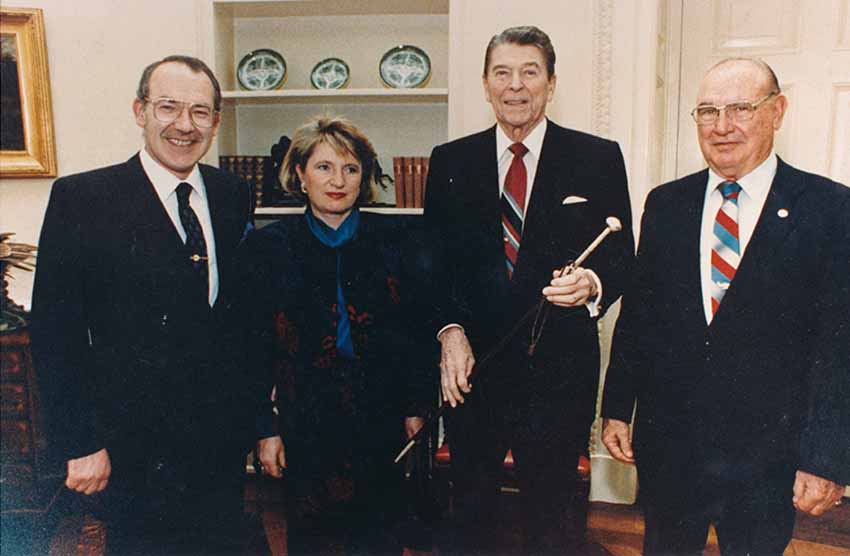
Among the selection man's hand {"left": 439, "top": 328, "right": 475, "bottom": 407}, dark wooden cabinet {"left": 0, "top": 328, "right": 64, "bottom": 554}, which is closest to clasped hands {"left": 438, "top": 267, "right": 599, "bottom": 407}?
man's hand {"left": 439, "top": 328, "right": 475, "bottom": 407}

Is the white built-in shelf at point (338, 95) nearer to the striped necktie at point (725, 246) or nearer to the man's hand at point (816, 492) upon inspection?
the striped necktie at point (725, 246)

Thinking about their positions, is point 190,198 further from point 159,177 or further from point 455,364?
point 455,364

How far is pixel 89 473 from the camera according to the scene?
1360 mm

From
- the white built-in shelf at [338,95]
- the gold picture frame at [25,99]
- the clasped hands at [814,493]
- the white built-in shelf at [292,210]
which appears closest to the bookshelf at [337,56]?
the white built-in shelf at [338,95]

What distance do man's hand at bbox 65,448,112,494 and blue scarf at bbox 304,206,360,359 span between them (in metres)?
0.58

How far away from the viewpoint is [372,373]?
4.85 feet

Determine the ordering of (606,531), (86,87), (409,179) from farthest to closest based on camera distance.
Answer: (409,179) < (606,531) < (86,87)

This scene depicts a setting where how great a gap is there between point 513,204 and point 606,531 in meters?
1.31

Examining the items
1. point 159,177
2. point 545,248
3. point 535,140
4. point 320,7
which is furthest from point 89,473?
point 320,7

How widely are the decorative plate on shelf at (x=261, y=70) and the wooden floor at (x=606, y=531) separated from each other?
4.83ft

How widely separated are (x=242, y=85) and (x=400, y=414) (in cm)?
140

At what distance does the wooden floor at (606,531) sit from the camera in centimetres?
154

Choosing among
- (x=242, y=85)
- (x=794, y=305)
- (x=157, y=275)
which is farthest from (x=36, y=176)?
(x=794, y=305)

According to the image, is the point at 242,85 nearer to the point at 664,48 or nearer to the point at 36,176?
the point at 36,176
